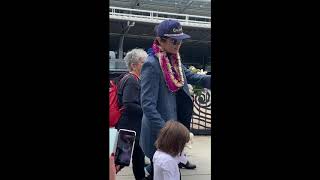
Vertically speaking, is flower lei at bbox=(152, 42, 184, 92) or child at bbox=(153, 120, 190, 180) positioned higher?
flower lei at bbox=(152, 42, 184, 92)

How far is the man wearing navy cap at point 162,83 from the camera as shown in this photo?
2945mm

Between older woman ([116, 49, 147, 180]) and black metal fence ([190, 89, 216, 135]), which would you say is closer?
older woman ([116, 49, 147, 180])

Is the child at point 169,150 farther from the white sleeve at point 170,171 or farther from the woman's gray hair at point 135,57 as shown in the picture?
the woman's gray hair at point 135,57

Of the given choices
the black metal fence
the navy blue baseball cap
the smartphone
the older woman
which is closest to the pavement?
A: the black metal fence

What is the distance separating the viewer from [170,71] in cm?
305

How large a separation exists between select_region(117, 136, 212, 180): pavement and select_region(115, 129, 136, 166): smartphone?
285 cm

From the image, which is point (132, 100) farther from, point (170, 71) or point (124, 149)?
point (124, 149)

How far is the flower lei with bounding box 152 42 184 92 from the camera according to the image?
3047 mm

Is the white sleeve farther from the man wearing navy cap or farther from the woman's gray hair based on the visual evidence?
the woman's gray hair
